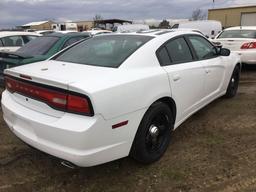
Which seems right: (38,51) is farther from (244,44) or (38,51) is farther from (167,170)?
(244,44)

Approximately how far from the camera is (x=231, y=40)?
29.0 feet

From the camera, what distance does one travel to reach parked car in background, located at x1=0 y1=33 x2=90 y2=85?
5.76 metres

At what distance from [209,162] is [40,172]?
1957 millimetres

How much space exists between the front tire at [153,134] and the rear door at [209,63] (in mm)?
1248

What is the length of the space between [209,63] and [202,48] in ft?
0.93

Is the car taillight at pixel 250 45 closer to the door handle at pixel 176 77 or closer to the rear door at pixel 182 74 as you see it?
the rear door at pixel 182 74

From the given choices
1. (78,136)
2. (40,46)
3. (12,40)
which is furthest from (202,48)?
(12,40)

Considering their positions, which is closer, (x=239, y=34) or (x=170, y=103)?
(x=170, y=103)

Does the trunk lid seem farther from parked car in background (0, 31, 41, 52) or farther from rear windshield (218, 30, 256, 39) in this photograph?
rear windshield (218, 30, 256, 39)

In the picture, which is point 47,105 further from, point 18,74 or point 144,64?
point 144,64

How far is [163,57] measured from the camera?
3.59 m

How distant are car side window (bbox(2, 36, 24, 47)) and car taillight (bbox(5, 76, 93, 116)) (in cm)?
607

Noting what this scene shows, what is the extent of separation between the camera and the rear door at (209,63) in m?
4.41

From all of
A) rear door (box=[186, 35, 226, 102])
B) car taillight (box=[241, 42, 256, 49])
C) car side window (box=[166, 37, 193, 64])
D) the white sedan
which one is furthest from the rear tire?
car taillight (box=[241, 42, 256, 49])
